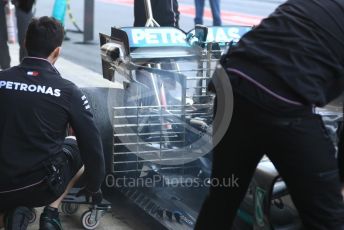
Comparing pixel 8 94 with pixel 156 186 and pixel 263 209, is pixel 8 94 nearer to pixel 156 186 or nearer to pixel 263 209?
pixel 156 186

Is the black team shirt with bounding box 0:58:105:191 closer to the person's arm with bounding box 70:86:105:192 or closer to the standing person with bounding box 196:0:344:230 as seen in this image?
the person's arm with bounding box 70:86:105:192

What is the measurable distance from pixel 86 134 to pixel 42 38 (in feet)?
Answer: 1.76

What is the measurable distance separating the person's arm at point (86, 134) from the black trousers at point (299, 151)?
3.34 ft

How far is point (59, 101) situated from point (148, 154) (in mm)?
654

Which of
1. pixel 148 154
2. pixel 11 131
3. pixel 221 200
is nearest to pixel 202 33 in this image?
pixel 148 154

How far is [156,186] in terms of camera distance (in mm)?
3637

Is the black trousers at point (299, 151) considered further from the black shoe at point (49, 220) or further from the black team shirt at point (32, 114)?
the black shoe at point (49, 220)

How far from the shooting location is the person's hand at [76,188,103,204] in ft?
11.2

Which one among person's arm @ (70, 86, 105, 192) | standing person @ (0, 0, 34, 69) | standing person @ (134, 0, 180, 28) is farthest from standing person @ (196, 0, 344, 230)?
standing person @ (0, 0, 34, 69)

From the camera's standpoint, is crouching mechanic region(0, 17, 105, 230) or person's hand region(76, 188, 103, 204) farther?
person's hand region(76, 188, 103, 204)

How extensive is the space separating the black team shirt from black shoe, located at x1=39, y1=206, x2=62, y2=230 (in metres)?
0.26

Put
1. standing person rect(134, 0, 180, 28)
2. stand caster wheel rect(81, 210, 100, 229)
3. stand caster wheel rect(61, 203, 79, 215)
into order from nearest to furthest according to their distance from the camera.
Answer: stand caster wheel rect(81, 210, 100, 229) → stand caster wheel rect(61, 203, 79, 215) → standing person rect(134, 0, 180, 28)

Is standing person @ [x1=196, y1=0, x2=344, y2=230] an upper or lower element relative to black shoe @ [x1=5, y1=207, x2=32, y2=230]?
upper

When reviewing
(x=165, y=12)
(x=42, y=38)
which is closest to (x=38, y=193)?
(x=42, y=38)
